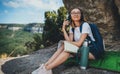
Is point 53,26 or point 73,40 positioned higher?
point 73,40

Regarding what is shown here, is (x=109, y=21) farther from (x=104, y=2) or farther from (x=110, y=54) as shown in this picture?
(x=110, y=54)

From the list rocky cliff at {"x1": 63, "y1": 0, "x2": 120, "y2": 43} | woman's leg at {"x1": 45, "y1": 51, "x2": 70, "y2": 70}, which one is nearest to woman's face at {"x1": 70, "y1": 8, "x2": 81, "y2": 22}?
woman's leg at {"x1": 45, "y1": 51, "x2": 70, "y2": 70}

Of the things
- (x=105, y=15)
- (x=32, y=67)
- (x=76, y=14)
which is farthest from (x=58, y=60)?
(x=105, y=15)

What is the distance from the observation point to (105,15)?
40.1ft

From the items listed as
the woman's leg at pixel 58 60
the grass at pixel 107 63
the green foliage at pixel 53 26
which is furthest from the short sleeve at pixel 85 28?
the green foliage at pixel 53 26

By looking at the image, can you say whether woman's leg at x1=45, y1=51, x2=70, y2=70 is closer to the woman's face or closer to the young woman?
the young woman

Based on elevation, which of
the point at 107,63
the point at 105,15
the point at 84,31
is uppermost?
the point at 105,15

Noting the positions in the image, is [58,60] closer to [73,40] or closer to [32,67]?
[73,40]

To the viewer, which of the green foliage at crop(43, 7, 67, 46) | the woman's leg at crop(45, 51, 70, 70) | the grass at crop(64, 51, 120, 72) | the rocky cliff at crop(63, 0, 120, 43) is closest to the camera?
the woman's leg at crop(45, 51, 70, 70)

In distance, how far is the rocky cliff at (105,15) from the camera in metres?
12.2

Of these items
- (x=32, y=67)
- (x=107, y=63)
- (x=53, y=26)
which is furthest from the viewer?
(x=53, y=26)

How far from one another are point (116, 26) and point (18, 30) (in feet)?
164

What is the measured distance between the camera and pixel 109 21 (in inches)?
488

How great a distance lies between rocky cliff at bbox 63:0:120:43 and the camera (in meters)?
12.2
